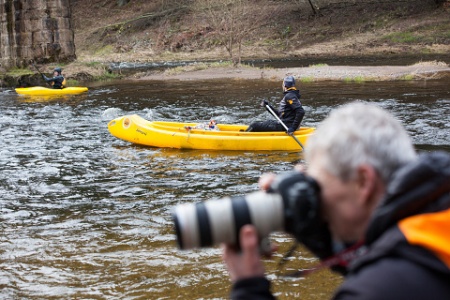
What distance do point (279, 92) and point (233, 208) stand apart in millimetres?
17027

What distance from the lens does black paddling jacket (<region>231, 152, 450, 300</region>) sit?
1299 mm

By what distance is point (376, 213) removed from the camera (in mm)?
1409

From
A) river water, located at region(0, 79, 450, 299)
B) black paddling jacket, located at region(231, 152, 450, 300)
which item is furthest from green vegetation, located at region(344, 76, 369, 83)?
black paddling jacket, located at region(231, 152, 450, 300)

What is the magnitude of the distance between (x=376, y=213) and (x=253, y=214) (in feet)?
1.03

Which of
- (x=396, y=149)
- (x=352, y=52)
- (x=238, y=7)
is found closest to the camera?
(x=396, y=149)

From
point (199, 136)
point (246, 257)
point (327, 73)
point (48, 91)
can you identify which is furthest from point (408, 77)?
point (246, 257)

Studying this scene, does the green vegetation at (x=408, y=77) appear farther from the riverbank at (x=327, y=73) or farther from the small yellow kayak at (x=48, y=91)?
the small yellow kayak at (x=48, y=91)

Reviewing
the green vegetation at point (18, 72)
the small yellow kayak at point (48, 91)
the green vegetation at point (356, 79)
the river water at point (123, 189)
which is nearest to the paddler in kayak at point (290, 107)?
the river water at point (123, 189)

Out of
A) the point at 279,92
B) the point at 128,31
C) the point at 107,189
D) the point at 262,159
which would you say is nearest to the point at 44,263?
the point at 107,189

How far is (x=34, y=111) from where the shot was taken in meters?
16.5

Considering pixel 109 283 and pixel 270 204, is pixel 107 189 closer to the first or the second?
pixel 109 283

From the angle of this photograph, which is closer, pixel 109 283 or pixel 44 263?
pixel 109 283

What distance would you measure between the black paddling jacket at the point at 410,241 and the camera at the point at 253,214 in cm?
18

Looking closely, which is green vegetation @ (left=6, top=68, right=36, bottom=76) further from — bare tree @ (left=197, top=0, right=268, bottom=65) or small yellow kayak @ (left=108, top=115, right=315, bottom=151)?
small yellow kayak @ (left=108, top=115, right=315, bottom=151)
